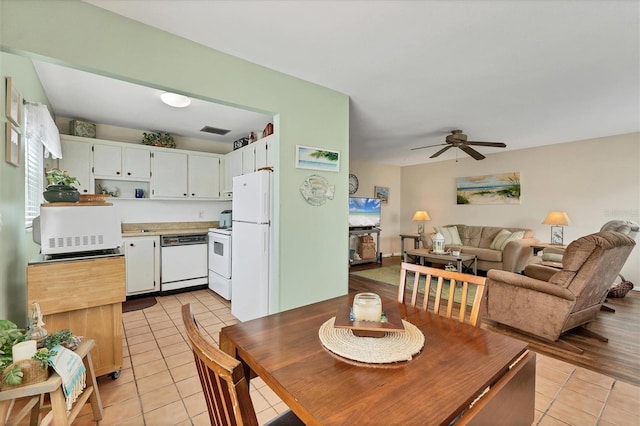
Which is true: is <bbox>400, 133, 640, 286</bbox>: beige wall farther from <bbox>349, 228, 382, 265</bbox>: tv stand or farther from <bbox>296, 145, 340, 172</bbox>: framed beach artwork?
<bbox>296, 145, 340, 172</bbox>: framed beach artwork

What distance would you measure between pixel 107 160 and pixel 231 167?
1598 mm

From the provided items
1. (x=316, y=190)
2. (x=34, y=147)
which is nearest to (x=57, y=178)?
(x=34, y=147)

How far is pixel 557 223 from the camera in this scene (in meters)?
4.57

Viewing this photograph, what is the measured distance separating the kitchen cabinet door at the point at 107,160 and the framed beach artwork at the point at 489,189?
6567 mm

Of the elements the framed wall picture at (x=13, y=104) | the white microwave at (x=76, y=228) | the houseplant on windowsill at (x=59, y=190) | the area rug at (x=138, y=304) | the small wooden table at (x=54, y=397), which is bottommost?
the area rug at (x=138, y=304)

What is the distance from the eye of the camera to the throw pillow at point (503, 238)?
16.4 feet

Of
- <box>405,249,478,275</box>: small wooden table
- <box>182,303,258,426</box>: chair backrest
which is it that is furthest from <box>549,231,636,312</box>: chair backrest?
<box>182,303,258,426</box>: chair backrest

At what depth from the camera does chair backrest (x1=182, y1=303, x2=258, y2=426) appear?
1.87 feet

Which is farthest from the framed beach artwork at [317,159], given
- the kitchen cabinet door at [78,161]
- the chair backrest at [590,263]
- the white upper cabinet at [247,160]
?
the kitchen cabinet door at [78,161]

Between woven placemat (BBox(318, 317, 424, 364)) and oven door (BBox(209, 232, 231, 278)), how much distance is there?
9.04ft

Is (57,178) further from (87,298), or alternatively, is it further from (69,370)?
(69,370)

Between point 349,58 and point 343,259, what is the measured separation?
6.46 ft

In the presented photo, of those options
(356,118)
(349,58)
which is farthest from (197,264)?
(349,58)

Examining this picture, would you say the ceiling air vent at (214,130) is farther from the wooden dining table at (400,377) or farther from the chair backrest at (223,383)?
the chair backrest at (223,383)
